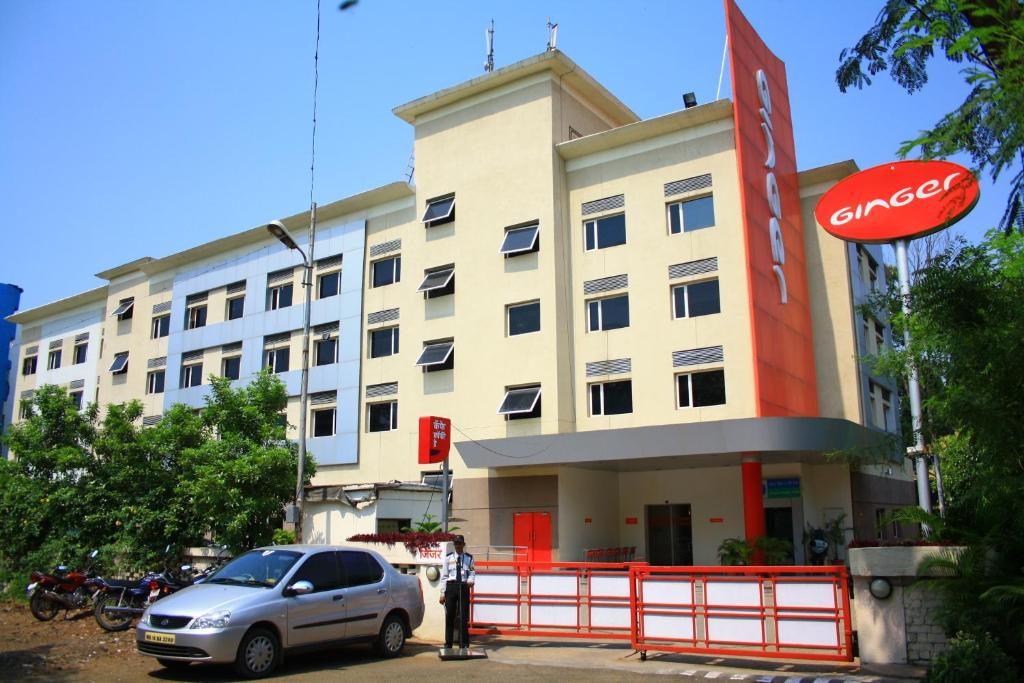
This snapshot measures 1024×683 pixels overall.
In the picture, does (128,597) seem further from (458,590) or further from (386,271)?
(386,271)

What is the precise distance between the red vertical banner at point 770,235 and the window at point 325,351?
53.4 ft

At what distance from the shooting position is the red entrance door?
987 inches

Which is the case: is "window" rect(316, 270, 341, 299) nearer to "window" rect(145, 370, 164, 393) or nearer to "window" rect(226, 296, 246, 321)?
"window" rect(226, 296, 246, 321)

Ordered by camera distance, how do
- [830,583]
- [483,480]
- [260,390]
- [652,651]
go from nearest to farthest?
[830,583], [652,651], [260,390], [483,480]

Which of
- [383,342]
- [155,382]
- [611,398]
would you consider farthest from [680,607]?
[155,382]

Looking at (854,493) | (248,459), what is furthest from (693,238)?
(248,459)

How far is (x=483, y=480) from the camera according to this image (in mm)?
26625

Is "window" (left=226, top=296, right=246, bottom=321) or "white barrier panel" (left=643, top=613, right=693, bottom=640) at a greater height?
"window" (left=226, top=296, right=246, bottom=321)

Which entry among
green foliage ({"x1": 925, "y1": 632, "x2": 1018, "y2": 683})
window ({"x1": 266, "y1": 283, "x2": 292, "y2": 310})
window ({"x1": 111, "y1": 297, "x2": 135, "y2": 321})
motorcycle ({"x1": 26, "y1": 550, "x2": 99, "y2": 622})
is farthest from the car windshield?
window ({"x1": 111, "y1": 297, "x2": 135, "y2": 321})

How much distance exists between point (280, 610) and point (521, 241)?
1758 cm

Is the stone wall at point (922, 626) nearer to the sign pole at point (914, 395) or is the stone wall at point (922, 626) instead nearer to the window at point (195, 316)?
the sign pole at point (914, 395)

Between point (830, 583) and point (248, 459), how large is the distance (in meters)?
13.9

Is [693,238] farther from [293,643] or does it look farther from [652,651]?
[293,643]

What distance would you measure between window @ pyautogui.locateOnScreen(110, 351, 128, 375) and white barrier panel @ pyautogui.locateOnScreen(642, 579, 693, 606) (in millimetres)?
34091
